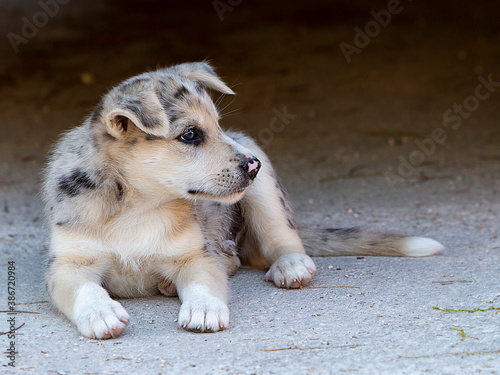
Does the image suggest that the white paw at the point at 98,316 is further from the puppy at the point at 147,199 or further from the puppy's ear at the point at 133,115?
the puppy's ear at the point at 133,115

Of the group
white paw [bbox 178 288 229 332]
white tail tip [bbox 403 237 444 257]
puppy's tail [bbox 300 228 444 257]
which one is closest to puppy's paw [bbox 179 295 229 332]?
white paw [bbox 178 288 229 332]

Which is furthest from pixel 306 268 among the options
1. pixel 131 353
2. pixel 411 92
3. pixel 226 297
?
pixel 411 92

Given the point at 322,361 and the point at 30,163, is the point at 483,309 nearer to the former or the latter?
the point at 322,361

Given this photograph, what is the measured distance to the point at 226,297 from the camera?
432cm

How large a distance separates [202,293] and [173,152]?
2.74ft

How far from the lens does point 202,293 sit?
4.14 m

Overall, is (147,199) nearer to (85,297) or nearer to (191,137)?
(191,137)

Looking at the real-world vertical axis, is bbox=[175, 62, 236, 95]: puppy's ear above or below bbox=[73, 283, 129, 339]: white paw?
above

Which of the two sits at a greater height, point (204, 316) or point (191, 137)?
point (191, 137)

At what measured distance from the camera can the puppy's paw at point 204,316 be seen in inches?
153

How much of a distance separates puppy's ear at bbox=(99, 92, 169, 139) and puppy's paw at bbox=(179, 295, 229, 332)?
97cm

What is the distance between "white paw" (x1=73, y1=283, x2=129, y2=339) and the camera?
12.4ft

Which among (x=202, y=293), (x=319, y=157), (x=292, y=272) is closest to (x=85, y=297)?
(x=202, y=293)

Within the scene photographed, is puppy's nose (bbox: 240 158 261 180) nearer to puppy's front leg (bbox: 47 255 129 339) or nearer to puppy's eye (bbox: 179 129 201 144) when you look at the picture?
puppy's eye (bbox: 179 129 201 144)
